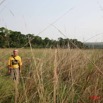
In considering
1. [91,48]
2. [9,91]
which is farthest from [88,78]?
[91,48]

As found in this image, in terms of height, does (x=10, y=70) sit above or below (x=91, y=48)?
below

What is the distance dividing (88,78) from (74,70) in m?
0.38

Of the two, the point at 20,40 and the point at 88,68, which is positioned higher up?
the point at 20,40

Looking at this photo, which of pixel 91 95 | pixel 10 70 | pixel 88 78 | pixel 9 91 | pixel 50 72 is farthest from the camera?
pixel 10 70

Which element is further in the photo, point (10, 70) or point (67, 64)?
point (10, 70)

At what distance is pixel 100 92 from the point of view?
3014 millimetres

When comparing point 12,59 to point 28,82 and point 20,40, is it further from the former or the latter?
point 28,82

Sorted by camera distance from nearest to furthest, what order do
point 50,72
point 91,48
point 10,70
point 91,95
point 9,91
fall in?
point 91,95 → point 9,91 → point 50,72 → point 91,48 → point 10,70

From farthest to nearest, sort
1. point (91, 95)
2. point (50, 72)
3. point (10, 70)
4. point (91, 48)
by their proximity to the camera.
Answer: point (10, 70) < point (91, 48) < point (50, 72) < point (91, 95)

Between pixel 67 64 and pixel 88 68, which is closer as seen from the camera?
pixel 88 68

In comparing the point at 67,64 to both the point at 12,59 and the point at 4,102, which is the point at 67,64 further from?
the point at 12,59

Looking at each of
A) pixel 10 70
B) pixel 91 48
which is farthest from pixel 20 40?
pixel 10 70

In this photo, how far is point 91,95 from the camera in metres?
2.88

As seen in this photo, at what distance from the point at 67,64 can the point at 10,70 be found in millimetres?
4096
